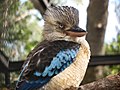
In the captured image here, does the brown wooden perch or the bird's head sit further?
the bird's head

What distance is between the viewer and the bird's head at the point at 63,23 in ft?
6.00

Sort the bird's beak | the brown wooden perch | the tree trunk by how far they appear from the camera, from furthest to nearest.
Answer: the tree trunk
the bird's beak
the brown wooden perch

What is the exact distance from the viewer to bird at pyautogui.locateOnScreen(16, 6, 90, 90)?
1.69 m

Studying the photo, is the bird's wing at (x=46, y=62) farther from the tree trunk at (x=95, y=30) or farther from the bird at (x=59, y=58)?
the tree trunk at (x=95, y=30)

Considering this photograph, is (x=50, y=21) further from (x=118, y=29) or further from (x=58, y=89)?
(x=118, y=29)

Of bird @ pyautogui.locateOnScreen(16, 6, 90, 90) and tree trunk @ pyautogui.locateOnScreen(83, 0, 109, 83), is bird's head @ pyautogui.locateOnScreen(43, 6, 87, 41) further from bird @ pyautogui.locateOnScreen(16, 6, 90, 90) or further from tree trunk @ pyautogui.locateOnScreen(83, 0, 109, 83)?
tree trunk @ pyautogui.locateOnScreen(83, 0, 109, 83)

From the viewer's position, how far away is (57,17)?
1871mm

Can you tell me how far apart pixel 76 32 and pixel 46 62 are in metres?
0.20

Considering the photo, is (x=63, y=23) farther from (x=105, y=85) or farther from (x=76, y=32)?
(x=105, y=85)

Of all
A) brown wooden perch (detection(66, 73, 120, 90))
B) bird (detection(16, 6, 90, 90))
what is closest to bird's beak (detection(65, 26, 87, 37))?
bird (detection(16, 6, 90, 90))

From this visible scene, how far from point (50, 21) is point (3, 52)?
819 millimetres

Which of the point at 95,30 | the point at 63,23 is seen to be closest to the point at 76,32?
the point at 63,23

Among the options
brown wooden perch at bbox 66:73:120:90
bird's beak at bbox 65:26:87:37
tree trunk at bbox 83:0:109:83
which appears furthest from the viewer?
tree trunk at bbox 83:0:109:83

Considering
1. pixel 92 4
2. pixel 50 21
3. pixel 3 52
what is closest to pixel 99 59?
pixel 92 4
